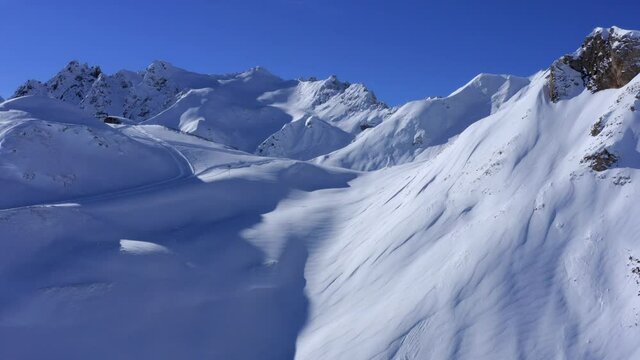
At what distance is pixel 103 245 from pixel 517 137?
16.2 meters

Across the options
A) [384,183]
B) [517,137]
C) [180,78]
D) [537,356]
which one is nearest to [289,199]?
[384,183]

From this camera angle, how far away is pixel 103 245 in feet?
69.6

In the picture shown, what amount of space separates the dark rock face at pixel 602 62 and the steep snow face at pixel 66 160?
24.7 meters

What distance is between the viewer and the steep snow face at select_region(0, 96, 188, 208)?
94.7ft

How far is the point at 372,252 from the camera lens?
18281 mm

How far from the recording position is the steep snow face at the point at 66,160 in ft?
94.7

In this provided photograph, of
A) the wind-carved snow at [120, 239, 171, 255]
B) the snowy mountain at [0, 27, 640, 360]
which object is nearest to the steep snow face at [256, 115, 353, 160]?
the snowy mountain at [0, 27, 640, 360]

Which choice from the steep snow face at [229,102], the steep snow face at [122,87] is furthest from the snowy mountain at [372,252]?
the steep snow face at [122,87]

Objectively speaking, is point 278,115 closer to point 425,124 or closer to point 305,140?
point 305,140

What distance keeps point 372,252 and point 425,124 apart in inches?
2132

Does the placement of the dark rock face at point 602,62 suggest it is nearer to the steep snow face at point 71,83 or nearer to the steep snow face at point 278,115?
the steep snow face at point 278,115

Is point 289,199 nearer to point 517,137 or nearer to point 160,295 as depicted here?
point 160,295

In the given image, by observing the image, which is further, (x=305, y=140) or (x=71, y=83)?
(x=71, y=83)

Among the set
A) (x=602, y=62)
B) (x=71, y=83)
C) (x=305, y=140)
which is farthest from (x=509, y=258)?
(x=71, y=83)
